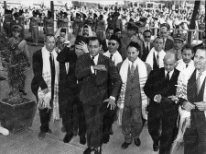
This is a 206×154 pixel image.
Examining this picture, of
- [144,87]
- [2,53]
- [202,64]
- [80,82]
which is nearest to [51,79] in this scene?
[80,82]

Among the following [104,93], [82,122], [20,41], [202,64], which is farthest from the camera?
[20,41]

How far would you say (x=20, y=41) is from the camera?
6.94 metres

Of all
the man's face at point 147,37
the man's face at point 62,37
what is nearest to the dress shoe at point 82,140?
the man's face at point 62,37

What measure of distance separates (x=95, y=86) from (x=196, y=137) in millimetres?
1463

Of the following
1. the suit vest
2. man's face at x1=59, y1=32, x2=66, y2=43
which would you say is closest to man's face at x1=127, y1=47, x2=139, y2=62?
the suit vest

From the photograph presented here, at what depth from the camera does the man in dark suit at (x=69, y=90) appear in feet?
14.7

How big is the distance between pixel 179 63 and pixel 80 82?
5.52 feet

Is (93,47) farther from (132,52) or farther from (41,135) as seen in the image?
(41,135)

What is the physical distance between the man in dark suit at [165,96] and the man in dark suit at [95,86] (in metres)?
0.50

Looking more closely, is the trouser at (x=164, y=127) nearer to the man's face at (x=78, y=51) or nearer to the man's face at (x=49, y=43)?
the man's face at (x=78, y=51)

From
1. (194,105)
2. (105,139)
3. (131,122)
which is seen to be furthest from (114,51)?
(194,105)

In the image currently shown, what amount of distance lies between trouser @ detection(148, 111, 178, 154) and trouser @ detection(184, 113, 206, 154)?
0.59 metres

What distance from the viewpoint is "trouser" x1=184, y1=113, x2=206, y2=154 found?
3.31 m

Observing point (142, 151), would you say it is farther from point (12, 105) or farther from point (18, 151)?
point (12, 105)
